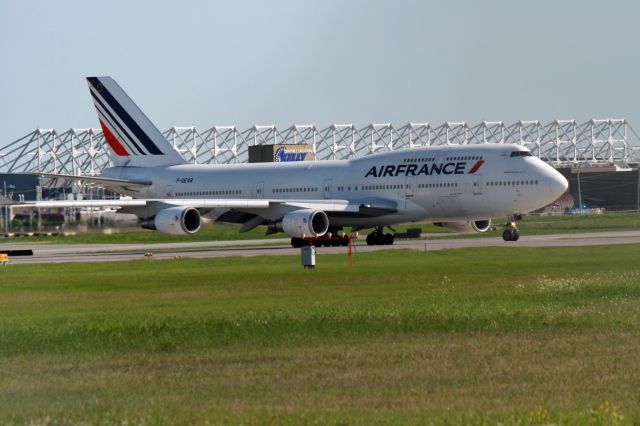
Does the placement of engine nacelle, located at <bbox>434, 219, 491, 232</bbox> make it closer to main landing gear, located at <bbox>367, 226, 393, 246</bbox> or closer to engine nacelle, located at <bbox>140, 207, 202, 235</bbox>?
main landing gear, located at <bbox>367, 226, 393, 246</bbox>

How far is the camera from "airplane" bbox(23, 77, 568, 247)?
61.8m

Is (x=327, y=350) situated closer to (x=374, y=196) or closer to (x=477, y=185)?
(x=477, y=185)

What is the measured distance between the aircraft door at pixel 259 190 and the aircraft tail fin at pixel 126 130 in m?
9.01

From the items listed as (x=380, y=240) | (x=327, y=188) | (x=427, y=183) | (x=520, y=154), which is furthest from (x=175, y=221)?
(x=520, y=154)

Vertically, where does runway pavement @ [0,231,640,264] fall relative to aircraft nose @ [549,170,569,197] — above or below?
below

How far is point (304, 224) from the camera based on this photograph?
200 ft

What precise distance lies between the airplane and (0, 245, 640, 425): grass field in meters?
23.5

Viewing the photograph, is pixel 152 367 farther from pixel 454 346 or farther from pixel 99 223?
pixel 99 223

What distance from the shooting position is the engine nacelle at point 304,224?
200ft

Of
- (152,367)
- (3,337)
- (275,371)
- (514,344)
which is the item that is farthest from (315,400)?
(3,337)

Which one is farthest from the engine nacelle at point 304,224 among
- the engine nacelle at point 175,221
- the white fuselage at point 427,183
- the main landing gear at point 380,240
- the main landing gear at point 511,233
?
the main landing gear at point 511,233

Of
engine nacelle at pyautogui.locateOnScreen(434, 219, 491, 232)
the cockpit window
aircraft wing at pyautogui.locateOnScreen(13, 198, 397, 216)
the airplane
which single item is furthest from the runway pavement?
the cockpit window

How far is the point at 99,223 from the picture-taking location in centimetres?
6072

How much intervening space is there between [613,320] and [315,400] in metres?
9.84
